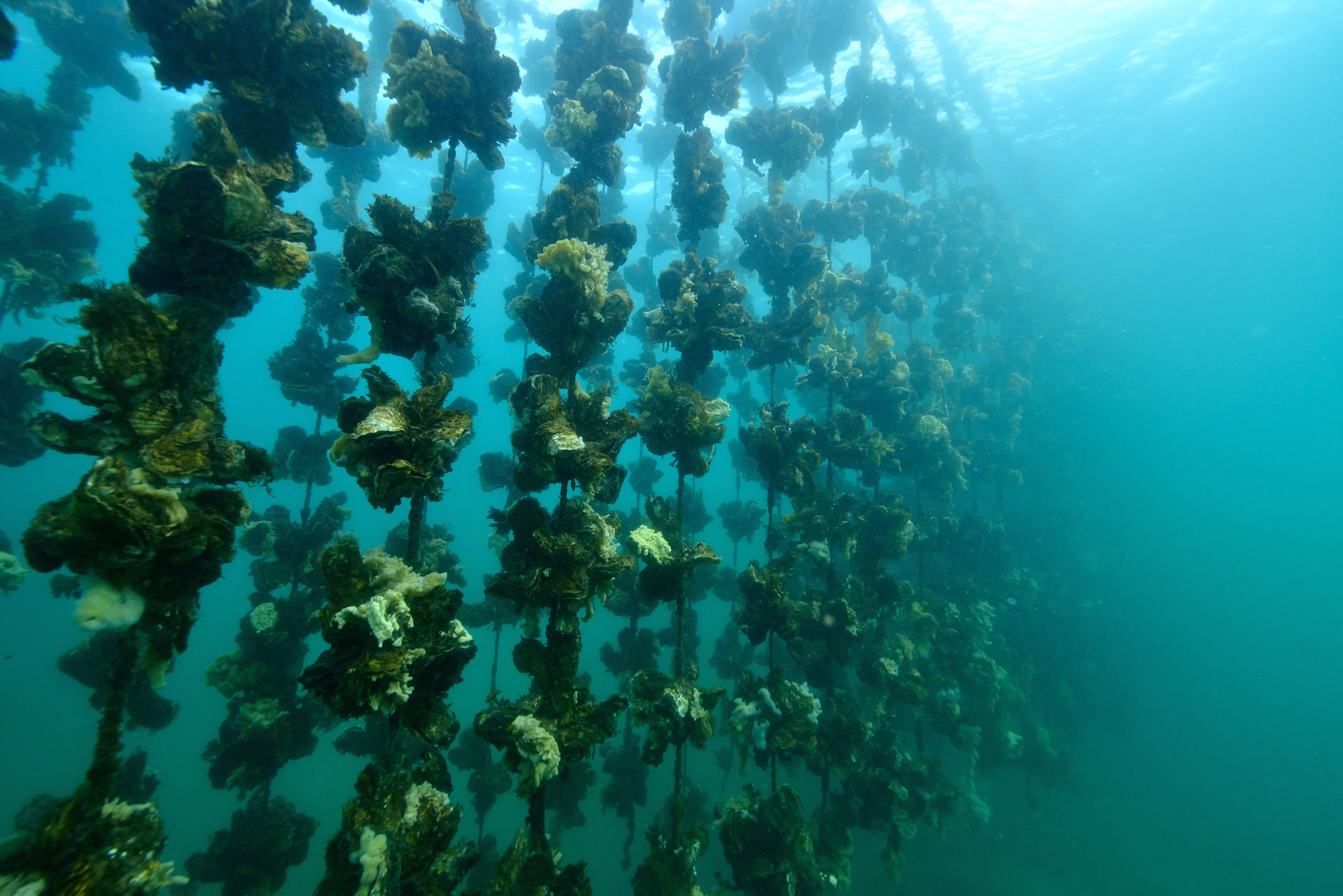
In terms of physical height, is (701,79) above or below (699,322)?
above

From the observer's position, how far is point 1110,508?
39188 millimetres

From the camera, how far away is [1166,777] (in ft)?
79.9

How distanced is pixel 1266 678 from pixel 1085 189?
128ft

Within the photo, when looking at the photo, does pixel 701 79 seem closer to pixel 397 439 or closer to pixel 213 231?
pixel 213 231

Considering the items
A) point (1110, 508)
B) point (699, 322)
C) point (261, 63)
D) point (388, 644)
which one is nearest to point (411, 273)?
point (261, 63)

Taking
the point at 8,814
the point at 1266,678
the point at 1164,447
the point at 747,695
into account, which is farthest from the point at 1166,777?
the point at 1164,447

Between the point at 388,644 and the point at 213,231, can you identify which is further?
the point at 213,231

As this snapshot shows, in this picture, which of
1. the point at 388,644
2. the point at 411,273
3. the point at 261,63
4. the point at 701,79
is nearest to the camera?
the point at 388,644

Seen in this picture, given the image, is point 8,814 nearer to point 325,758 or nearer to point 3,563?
point 325,758

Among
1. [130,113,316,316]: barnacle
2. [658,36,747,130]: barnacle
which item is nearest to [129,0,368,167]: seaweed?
[130,113,316,316]: barnacle

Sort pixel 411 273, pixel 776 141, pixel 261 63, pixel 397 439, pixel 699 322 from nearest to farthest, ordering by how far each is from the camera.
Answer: pixel 397 439
pixel 411 273
pixel 261 63
pixel 699 322
pixel 776 141

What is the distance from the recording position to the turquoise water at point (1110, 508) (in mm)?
20797

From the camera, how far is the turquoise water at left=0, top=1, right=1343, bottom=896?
Result: 2080 cm

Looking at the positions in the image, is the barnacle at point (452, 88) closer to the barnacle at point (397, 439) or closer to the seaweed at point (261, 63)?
the seaweed at point (261, 63)
